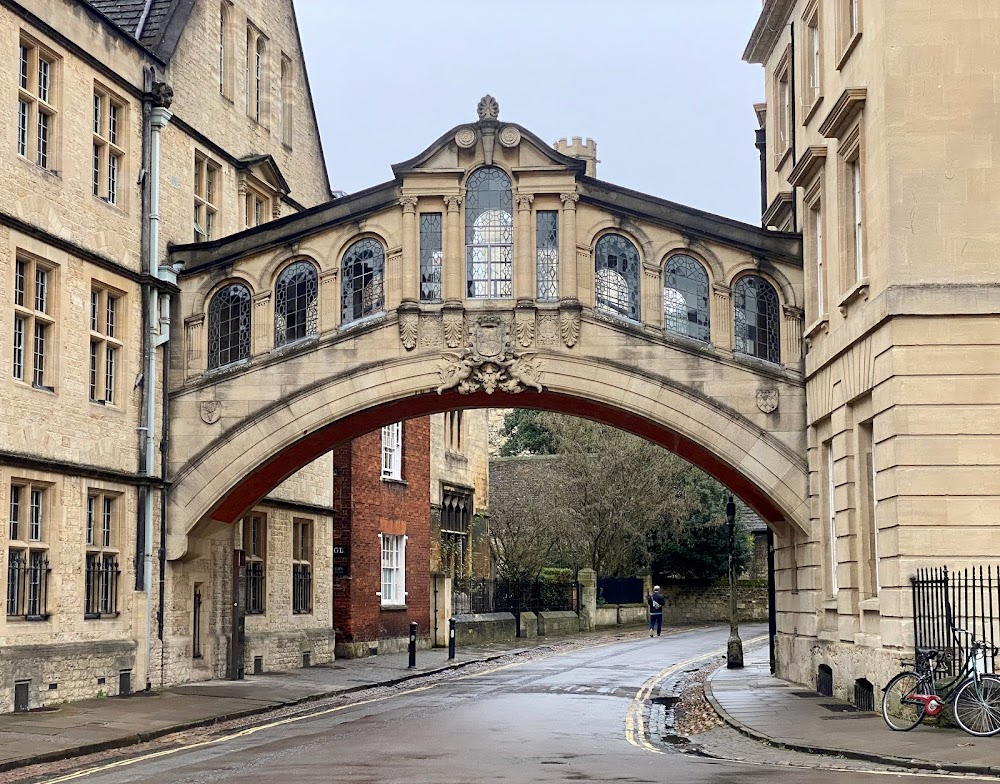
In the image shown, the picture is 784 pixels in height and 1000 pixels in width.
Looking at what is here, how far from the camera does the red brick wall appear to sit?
3662cm

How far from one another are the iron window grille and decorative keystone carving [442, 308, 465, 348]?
7.71 m

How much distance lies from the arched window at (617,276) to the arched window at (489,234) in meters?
1.56

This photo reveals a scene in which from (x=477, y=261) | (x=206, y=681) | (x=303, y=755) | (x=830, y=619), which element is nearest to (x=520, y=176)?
(x=477, y=261)

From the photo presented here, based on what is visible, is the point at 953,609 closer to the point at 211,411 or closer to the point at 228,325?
the point at 211,411

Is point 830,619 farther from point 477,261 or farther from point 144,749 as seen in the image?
point 144,749

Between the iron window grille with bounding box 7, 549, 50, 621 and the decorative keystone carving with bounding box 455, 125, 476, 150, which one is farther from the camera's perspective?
the decorative keystone carving with bounding box 455, 125, 476, 150

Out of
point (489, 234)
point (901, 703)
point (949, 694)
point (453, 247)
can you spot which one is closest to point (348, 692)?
point (453, 247)

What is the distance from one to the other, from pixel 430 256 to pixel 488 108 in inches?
110

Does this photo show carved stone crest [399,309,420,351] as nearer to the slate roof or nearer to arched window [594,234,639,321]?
arched window [594,234,639,321]

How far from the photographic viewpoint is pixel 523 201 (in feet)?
86.3

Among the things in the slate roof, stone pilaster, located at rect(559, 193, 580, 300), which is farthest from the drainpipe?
stone pilaster, located at rect(559, 193, 580, 300)

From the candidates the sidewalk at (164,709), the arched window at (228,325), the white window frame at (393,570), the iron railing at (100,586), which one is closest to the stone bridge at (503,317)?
the arched window at (228,325)

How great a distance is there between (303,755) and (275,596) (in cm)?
1528

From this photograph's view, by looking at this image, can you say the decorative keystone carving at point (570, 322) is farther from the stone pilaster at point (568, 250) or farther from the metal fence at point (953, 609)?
the metal fence at point (953, 609)
